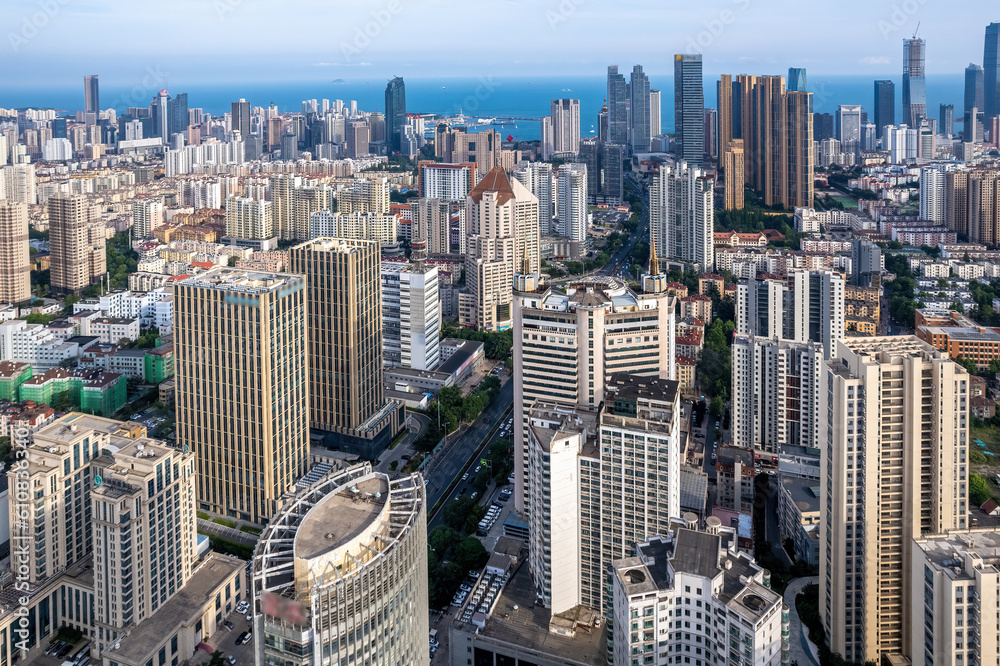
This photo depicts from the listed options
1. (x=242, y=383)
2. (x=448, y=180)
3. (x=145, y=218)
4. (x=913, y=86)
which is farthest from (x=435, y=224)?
(x=913, y=86)

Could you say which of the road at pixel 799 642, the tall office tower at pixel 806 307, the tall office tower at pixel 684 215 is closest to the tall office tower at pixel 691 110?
the tall office tower at pixel 684 215

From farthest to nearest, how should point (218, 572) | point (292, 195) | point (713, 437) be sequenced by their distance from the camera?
point (292, 195), point (713, 437), point (218, 572)

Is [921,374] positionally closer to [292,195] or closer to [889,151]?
[292,195]

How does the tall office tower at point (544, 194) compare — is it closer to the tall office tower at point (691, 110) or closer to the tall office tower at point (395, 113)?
the tall office tower at point (691, 110)

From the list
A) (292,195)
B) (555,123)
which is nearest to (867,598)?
(292,195)

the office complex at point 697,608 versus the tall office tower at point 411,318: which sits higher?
the tall office tower at point 411,318
